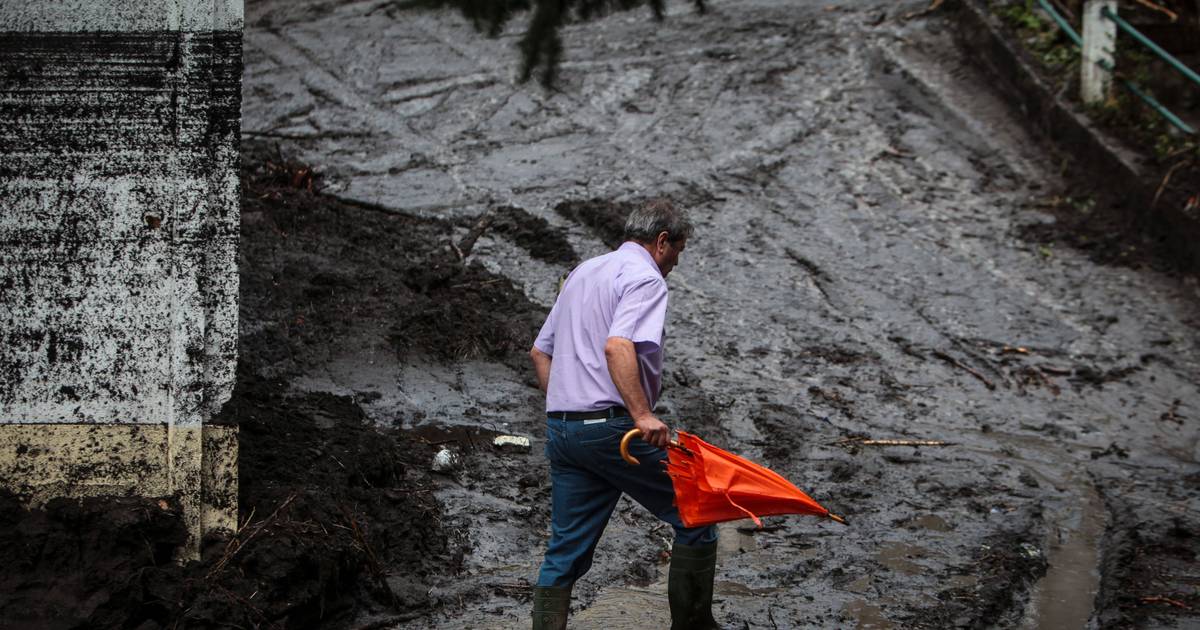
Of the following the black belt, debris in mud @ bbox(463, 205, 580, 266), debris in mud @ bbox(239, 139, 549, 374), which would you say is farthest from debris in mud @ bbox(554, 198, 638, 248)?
the black belt

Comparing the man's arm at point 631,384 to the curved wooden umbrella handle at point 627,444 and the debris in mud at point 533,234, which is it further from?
the debris in mud at point 533,234

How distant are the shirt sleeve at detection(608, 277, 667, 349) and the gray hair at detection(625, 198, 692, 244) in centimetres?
30

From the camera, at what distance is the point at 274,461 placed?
538 centimetres

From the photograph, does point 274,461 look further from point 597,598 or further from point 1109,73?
point 1109,73

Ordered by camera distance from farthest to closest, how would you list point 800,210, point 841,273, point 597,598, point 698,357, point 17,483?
1. point 800,210
2. point 841,273
3. point 698,357
4. point 597,598
5. point 17,483

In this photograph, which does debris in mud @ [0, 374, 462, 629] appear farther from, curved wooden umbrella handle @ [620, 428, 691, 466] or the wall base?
curved wooden umbrella handle @ [620, 428, 691, 466]

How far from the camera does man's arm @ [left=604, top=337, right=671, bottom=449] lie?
13.3 ft

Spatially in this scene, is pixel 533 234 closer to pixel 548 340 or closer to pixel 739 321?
pixel 739 321

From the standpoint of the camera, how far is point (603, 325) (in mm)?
4277

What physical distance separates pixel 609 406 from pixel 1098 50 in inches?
354

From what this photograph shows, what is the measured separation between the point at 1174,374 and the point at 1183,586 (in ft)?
10.8

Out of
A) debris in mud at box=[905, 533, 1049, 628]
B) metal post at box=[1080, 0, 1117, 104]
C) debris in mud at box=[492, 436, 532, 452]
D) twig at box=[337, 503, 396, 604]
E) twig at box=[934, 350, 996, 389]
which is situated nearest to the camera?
twig at box=[337, 503, 396, 604]

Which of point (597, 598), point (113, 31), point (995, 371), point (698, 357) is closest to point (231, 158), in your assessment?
point (113, 31)

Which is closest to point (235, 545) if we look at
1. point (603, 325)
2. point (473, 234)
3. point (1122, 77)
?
point (603, 325)
